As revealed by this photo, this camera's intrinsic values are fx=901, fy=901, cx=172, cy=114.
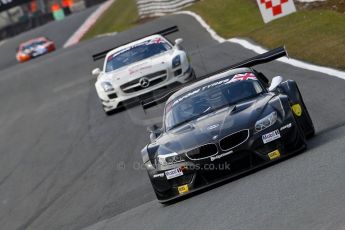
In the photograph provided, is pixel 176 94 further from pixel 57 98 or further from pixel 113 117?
pixel 57 98

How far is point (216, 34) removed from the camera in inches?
1093

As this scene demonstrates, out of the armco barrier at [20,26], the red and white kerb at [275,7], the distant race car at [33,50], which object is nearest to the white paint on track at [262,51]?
the red and white kerb at [275,7]

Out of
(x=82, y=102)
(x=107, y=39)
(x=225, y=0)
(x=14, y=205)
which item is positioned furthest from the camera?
(x=107, y=39)

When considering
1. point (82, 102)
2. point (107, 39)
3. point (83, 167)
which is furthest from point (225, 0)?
point (83, 167)

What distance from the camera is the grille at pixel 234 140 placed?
8977 mm

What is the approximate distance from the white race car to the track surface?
92.3ft

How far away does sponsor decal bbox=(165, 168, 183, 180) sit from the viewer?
921 cm

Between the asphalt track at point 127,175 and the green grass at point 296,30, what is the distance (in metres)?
0.68

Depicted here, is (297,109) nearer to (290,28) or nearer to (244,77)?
(244,77)

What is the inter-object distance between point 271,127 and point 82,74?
2050cm

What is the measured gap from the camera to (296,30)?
69.7 feet

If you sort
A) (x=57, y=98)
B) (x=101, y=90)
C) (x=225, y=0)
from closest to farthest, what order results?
(x=101, y=90), (x=57, y=98), (x=225, y=0)

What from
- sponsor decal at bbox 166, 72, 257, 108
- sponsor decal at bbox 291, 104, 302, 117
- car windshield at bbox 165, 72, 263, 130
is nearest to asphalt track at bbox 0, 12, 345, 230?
sponsor decal at bbox 291, 104, 302, 117

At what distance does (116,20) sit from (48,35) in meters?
8.76
